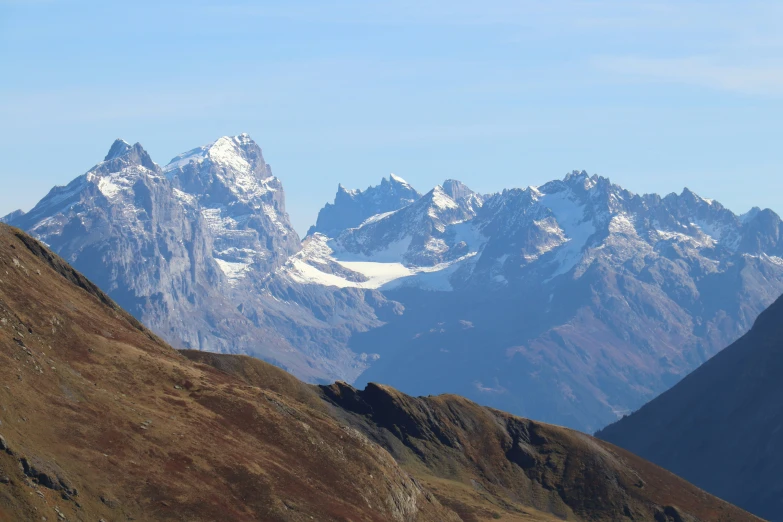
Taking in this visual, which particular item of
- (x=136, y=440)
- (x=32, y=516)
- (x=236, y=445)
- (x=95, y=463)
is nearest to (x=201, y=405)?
(x=236, y=445)

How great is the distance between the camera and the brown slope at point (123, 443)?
138750 millimetres

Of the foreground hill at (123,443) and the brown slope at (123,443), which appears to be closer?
the foreground hill at (123,443)

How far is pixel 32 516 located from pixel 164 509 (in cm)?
2330

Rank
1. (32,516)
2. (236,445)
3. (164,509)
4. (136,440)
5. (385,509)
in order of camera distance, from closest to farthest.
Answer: (32,516) < (164,509) < (136,440) < (236,445) < (385,509)

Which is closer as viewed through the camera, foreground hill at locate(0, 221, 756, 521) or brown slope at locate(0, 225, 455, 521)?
foreground hill at locate(0, 221, 756, 521)

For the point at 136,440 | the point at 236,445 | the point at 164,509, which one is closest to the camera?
the point at 164,509

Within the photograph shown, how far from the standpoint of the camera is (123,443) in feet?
514

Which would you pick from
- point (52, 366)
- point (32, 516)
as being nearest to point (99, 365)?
point (52, 366)

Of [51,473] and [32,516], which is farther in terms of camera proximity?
[51,473]

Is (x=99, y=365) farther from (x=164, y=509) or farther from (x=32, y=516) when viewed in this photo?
(x=32, y=516)

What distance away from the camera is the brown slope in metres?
139

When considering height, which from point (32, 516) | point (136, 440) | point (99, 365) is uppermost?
point (99, 365)

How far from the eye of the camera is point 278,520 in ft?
533

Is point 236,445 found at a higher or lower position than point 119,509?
higher
